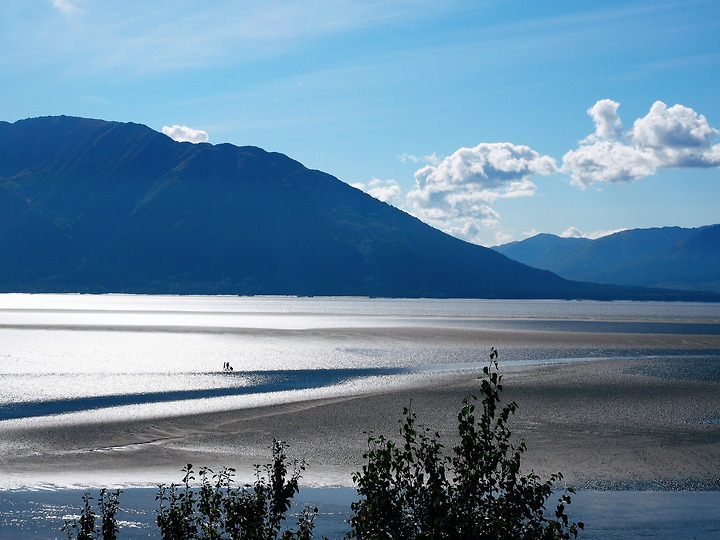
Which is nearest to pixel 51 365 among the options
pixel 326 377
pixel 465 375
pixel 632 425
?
pixel 326 377

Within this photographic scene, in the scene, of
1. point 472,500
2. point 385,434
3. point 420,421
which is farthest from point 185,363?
point 472,500

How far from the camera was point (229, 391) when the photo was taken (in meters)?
36.5

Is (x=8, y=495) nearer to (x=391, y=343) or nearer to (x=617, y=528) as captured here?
(x=617, y=528)

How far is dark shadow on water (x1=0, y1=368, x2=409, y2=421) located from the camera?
30.4 meters

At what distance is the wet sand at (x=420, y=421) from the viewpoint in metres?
19.9

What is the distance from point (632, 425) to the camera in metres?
27.1

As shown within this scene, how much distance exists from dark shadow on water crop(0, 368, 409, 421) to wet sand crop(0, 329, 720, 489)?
4301 mm

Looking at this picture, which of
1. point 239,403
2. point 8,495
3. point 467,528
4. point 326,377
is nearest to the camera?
point 467,528

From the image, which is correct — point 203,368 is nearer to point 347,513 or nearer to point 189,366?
point 189,366

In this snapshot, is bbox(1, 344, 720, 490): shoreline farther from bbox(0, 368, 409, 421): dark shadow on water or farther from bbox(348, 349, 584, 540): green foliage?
bbox(348, 349, 584, 540): green foliage

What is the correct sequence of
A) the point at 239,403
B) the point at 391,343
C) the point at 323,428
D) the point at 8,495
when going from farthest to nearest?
the point at 391,343, the point at 239,403, the point at 323,428, the point at 8,495

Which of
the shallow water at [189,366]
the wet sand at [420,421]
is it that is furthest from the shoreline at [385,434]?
the shallow water at [189,366]

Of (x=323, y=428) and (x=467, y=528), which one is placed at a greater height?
(x=467, y=528)

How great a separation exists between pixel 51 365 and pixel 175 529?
4148 centimetres
